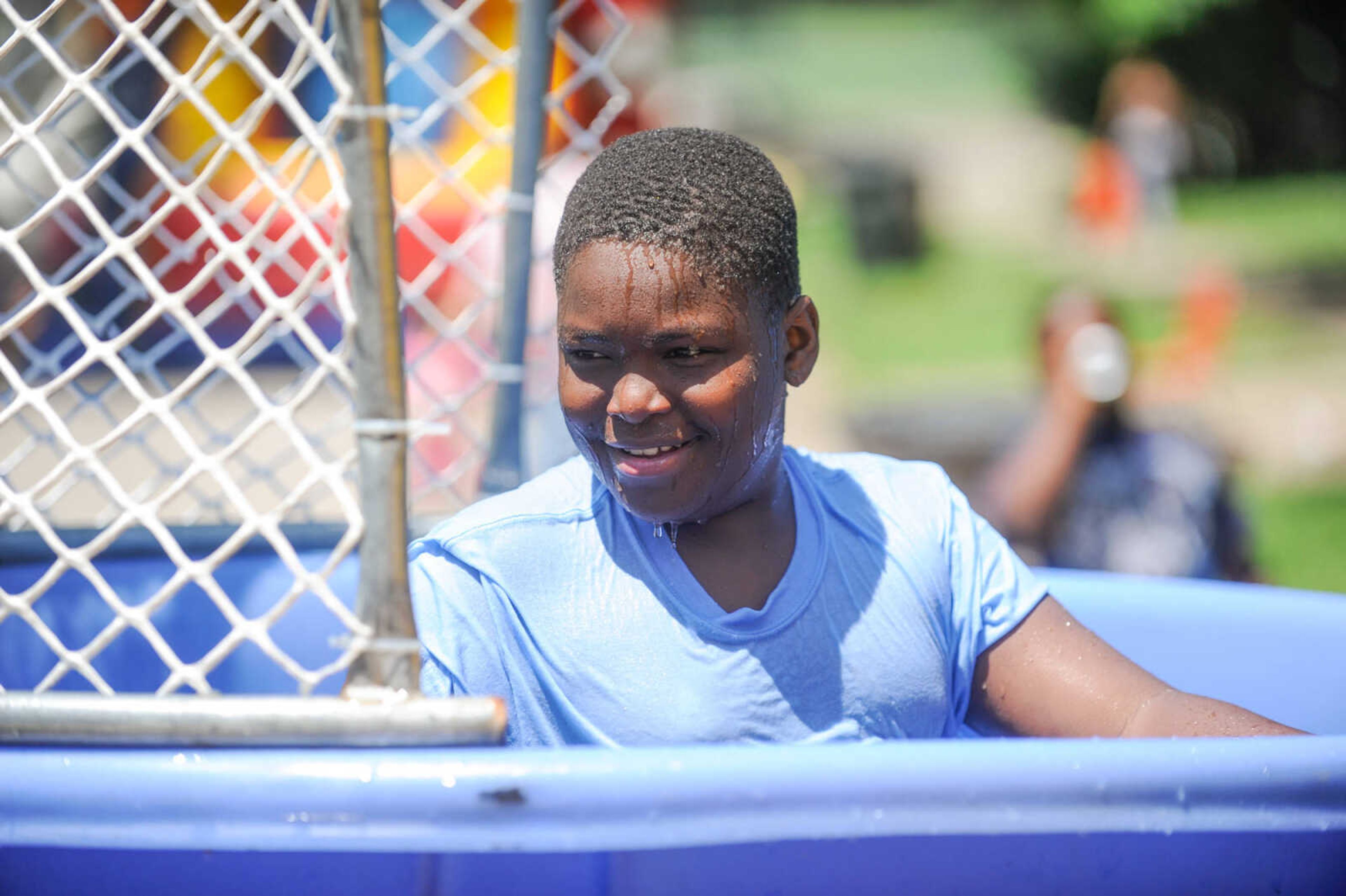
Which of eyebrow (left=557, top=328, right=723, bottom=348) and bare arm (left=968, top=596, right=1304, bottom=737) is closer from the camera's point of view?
eyebrow (left=557, top=328, right=723, bottom=348)

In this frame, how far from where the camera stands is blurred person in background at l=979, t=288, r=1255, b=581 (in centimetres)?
287

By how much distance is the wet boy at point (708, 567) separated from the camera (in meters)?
1.20

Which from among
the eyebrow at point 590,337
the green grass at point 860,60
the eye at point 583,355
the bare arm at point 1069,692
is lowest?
the bare arm at point 1069,692

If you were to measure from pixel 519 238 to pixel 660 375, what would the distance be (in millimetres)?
820

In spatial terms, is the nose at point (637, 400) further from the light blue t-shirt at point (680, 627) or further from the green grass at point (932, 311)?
the green grass at point (932, 311)

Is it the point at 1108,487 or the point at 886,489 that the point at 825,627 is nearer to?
the point at 886,489

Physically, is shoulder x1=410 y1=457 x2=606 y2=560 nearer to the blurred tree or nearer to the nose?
the nose

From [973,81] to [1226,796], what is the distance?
11.5 metres

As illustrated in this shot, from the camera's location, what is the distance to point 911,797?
3.00 ft

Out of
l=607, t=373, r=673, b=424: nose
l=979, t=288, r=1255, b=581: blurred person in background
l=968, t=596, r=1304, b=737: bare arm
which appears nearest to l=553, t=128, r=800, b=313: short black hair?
l=607, t=373, r=673, b=424: nose

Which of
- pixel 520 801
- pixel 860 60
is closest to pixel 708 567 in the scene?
pixel 520 801

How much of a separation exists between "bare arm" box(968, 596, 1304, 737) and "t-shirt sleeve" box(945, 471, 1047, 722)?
1 centimetres

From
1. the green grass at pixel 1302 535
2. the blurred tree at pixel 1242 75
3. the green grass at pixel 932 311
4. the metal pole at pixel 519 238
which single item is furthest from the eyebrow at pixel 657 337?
the blurred tree at pixel 1242 75

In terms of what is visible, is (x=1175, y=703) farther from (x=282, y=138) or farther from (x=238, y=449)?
(x=282, y=138)
